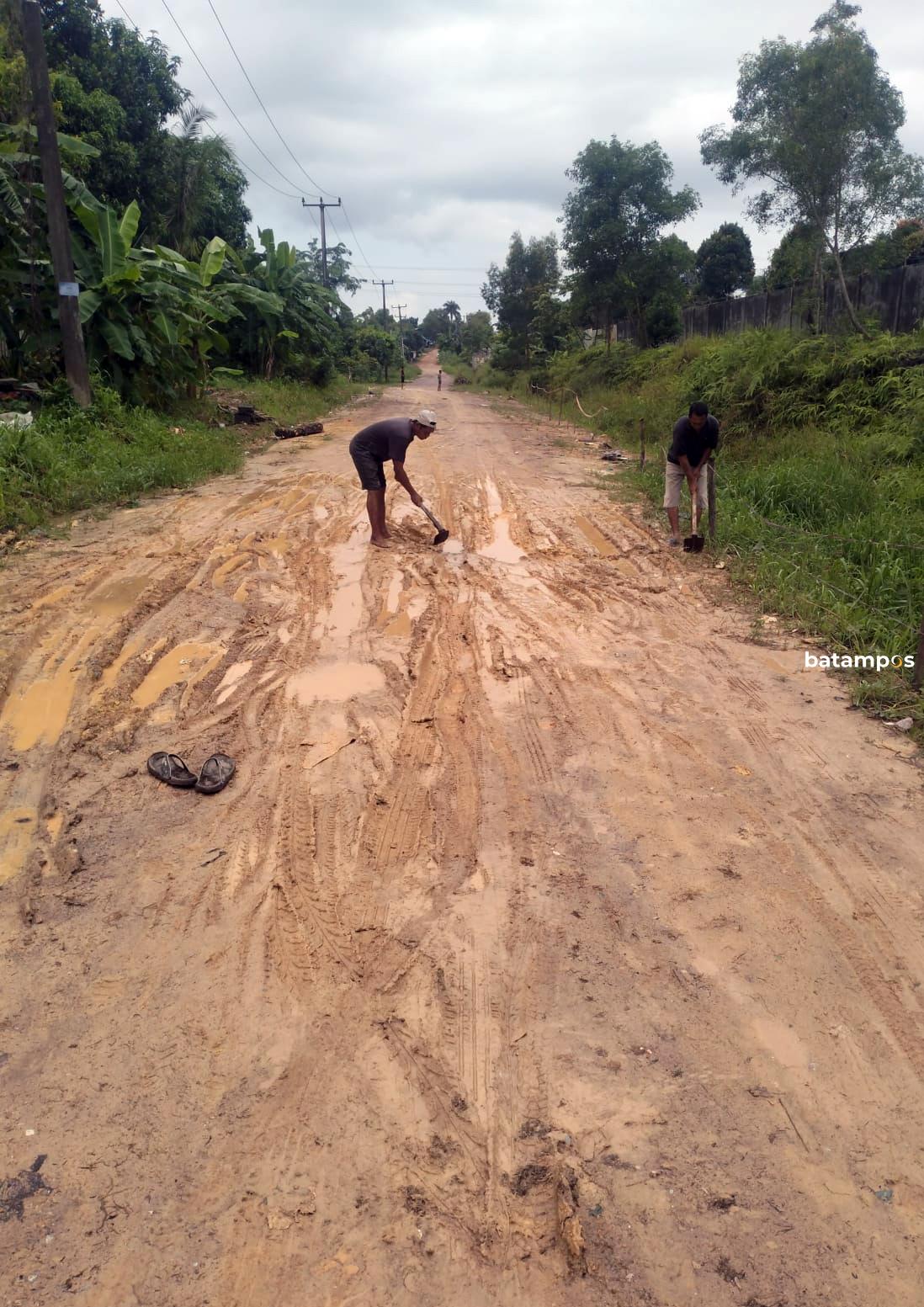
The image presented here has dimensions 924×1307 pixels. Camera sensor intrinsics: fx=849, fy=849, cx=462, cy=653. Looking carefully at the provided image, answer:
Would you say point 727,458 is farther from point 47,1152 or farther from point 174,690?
point 47,1152

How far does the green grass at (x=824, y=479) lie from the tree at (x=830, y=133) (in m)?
1.64

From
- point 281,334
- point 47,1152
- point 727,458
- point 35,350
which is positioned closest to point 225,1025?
point 47,1152

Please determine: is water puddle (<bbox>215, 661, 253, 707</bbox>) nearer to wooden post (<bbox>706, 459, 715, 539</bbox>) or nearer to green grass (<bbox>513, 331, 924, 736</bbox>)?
green grass (<bbox>513, 331, 924, 736</bbox>)

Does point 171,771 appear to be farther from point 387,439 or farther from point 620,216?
point 620,216

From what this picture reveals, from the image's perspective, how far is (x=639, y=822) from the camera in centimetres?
378

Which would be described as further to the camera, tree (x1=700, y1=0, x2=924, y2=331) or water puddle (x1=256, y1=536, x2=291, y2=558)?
tree (x1=700, y1=0, x2=924, y2=331)

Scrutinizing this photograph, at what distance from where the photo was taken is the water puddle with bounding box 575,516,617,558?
27.5 ft

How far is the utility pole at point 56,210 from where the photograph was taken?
10.4m

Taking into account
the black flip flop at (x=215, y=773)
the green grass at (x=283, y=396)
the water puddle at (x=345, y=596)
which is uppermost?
the green grass at (x=283, y=396)

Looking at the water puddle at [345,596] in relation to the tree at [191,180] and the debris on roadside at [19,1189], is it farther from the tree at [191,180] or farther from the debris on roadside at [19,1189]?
the tree at [191,180]

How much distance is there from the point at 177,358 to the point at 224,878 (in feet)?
43.1

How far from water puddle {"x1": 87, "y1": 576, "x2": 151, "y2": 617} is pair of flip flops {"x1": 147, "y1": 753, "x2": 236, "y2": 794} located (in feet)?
7.63

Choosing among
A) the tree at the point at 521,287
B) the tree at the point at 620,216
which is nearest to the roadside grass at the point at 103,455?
the tree at the point at 620,216

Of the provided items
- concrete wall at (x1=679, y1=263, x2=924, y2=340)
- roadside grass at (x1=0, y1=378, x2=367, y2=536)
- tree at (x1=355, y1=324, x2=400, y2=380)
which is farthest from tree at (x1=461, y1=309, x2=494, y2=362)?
roadside grass at (x1=0, y1=378, x2=367, y2=536)
